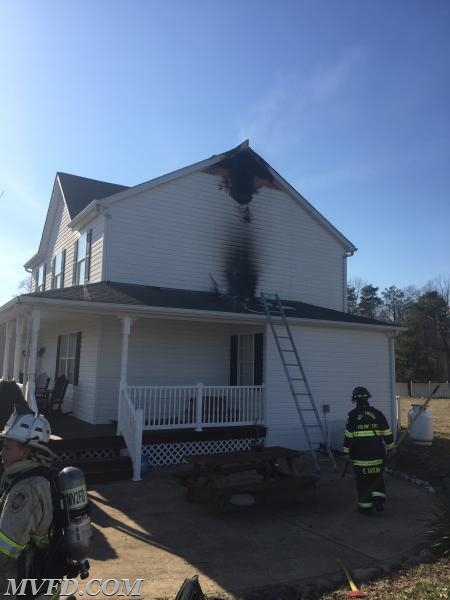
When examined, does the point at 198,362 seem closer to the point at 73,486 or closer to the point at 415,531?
the point at 415,531

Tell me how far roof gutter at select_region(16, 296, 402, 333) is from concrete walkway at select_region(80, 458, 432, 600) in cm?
349

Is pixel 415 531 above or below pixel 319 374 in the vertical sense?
below

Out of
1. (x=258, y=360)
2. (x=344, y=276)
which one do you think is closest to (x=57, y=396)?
(x=258, y=360)

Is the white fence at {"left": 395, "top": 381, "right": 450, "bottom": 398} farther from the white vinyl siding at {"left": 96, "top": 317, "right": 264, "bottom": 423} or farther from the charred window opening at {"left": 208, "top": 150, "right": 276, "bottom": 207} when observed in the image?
the white vinyl siding at {"left": 96, "top": 317, "right": 264, "bottom": 423}

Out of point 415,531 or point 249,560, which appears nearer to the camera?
point 249,560

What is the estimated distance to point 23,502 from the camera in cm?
250

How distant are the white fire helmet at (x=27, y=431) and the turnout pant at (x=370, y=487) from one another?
235 inches

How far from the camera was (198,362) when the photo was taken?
13492mm

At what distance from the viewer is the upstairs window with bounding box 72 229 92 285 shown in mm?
13977

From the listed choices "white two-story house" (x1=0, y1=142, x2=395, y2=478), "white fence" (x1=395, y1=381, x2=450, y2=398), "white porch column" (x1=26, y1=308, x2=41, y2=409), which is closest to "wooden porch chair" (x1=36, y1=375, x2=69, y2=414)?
"white two-story house" (x1=0, y1=142, x2=395, y2=478)

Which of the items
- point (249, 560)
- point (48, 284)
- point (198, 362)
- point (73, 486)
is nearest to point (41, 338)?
point (48, 284)

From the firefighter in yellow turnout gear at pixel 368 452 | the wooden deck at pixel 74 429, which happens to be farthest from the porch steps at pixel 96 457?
the firefighter in yellow turnout gear at pixel 368 452

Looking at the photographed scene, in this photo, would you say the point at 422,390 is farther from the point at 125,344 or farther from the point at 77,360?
the point at 125,344

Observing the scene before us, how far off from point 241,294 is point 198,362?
8.28ft
